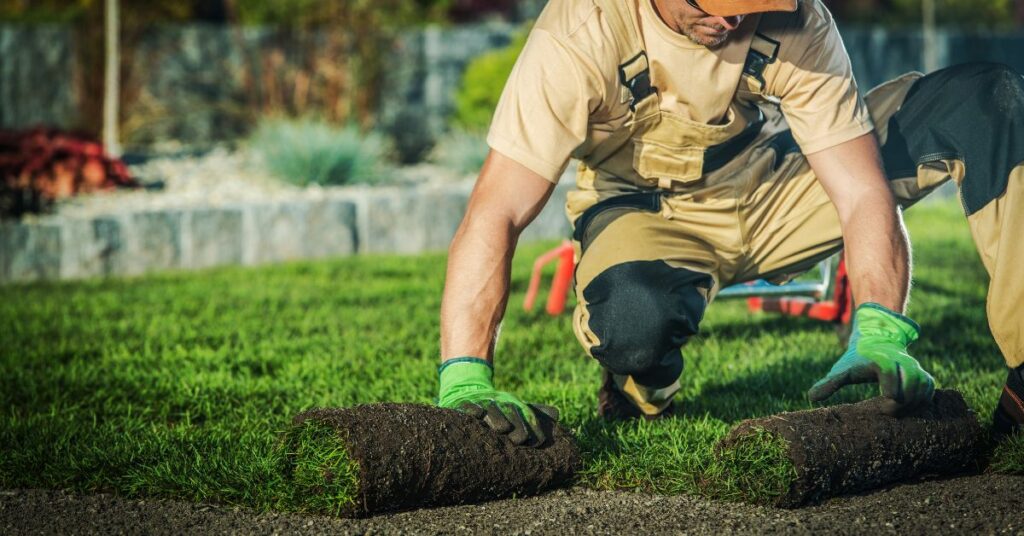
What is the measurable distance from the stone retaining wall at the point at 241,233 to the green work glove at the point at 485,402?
4.57 metres

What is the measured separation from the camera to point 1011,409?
337 cm

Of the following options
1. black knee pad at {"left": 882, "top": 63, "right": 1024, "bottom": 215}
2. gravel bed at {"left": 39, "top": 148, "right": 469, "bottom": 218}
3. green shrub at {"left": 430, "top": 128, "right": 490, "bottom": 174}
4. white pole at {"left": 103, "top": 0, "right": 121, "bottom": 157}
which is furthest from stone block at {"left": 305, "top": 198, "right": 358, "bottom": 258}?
black knee pad at {"left": 882, "top": 63, "right": 1024, "bottom": 215}

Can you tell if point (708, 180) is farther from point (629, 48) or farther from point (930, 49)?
point (930, 49)

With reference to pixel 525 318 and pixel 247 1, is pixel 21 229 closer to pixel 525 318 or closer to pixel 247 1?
pixel 525 318

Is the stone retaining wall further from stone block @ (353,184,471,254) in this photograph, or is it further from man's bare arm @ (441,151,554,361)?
man's bare arm @ (441,151,554,361)

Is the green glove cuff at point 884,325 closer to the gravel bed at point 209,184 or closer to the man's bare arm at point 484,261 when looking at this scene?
the man's bare arm at point 484,261

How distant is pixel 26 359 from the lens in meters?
4.81

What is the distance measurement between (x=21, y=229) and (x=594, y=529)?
16.7 ft

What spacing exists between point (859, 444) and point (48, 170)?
243 inches

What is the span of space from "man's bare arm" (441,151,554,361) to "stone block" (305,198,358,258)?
14.8ft

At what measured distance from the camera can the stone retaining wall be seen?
7.03 meters

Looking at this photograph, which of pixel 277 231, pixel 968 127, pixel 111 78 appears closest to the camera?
pixel 968 127

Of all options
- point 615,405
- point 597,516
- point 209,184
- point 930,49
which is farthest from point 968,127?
point 930,49

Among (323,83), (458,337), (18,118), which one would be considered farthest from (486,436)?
(18,118)
